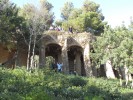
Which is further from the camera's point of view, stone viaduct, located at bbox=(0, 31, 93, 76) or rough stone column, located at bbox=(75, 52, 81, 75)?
rough stone column, located at bbox=(75, 52, 81, 75)

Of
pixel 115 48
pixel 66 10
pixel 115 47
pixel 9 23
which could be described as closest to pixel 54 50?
pixel 115 47

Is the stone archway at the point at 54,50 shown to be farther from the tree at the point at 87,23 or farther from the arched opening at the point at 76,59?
the tree at the point at 87,23

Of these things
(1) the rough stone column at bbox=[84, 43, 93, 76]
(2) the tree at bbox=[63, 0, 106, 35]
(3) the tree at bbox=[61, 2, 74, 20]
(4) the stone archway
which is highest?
(3) the tree at bbox=[61, 2, 74, 20]

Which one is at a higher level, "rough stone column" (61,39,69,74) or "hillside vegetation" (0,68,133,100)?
"rough stone column" (61,39,69,74)

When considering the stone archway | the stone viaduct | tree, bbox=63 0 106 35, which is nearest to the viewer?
the stone viaduct

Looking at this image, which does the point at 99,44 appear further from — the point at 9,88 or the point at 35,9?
the point at 9,88

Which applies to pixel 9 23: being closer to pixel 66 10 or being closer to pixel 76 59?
pixel 76 59

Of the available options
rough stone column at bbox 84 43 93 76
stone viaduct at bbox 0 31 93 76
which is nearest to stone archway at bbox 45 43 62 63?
stone viaduct at bbox 0 31 93 76

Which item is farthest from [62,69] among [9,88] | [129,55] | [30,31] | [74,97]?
[9,88]

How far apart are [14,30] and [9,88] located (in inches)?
529

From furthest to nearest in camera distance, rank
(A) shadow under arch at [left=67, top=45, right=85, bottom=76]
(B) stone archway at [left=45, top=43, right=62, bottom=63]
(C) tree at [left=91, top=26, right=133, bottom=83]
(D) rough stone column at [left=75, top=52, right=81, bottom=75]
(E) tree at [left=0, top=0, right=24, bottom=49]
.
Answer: (D) rough stone column at [left=75, top=52, right=81, bottom=75] < (A) shadow under arch at [left=67, top=45, right=85, bottom=76] < (B) stone archway at [left=45, top=43, right=62, bottom=63] < (E) tree at [left=0, top=0, right=24, bottom=49] < (C) tree at [left=91, top=26, right=133, bottom=83]

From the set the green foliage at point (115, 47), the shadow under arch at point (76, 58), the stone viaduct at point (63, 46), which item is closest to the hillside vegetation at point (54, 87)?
the green foliage at point (115, 47)

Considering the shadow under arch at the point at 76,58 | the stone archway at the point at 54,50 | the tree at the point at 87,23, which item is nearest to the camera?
the stone archway at the point at 54,50

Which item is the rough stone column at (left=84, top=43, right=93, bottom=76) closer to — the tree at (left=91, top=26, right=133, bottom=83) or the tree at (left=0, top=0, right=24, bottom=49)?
the tree at (left=91, top=26, right=133, bottom=83)
